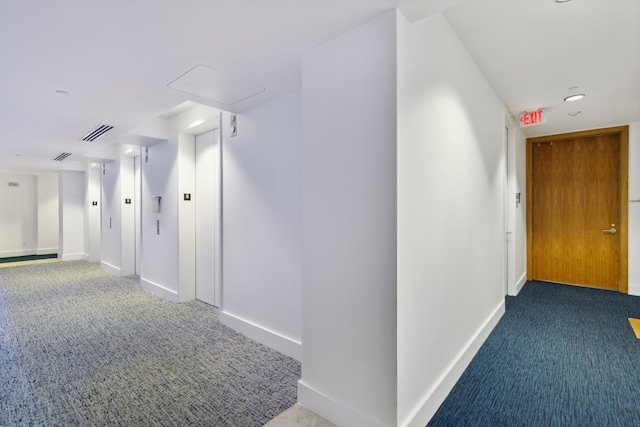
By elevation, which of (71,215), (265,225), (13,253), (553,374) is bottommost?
(553,374)

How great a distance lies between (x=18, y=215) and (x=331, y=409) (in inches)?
462

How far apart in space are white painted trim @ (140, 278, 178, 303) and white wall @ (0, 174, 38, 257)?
707 cm

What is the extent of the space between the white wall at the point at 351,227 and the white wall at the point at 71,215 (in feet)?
30.3

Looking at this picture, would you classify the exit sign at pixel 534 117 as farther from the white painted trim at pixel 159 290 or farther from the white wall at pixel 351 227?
the white painted trim at pixel 159 290

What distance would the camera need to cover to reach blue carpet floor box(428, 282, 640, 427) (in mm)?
2039

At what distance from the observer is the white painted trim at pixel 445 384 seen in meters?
1.85

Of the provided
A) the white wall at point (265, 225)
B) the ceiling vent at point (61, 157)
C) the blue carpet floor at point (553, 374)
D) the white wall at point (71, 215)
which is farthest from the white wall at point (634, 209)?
the white wall at point (71, 215)

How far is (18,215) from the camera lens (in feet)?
30.2

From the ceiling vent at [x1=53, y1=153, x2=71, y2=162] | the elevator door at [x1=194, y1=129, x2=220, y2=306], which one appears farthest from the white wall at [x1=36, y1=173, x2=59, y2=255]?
the elevator door at [x1=194, y1=129, x2=220, y2=306]

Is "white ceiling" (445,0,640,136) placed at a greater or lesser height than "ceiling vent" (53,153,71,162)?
greater

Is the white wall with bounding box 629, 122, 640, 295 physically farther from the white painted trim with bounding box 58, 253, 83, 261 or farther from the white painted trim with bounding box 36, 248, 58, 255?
the white painted trim with bounding box 36, 248, 58, 255

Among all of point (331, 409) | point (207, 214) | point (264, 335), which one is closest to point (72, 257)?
point (207, 214)

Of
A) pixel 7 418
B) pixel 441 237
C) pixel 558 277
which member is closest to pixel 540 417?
pixel 441 237

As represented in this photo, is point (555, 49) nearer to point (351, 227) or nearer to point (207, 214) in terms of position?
point (351, 227)
